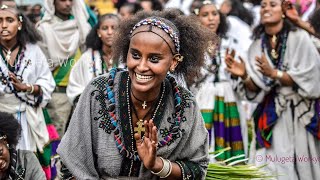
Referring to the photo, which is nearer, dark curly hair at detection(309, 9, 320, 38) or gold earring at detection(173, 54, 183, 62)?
gold earring at detection(173, 54, 183, 62)

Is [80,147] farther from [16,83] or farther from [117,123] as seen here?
[16,83]

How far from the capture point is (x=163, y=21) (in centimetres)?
409

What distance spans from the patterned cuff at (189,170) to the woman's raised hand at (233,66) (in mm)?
3120

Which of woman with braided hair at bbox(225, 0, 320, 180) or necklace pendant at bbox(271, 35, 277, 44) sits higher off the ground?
necklace pendant at bbox(271, 35, 277, 44)

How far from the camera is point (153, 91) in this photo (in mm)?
4117

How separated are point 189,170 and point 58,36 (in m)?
4.31

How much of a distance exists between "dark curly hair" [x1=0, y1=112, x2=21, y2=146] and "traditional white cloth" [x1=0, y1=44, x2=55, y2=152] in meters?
0.96

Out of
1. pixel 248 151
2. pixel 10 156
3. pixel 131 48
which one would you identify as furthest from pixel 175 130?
pixel 248 151

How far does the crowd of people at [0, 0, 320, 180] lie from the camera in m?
Result: 4.03

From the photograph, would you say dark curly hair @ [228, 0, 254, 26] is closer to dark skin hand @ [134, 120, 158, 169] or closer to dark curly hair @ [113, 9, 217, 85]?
dark curly hair @ [113, 9, 217, 85]

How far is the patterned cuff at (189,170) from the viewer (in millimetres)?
4070

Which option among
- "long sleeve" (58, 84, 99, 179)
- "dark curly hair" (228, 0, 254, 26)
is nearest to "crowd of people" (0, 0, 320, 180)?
"long sleeve" (58, 84, 99, 179)

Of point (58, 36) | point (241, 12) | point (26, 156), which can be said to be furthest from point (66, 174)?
point (241, 12)

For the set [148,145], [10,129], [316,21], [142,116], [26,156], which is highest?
[316,21]
